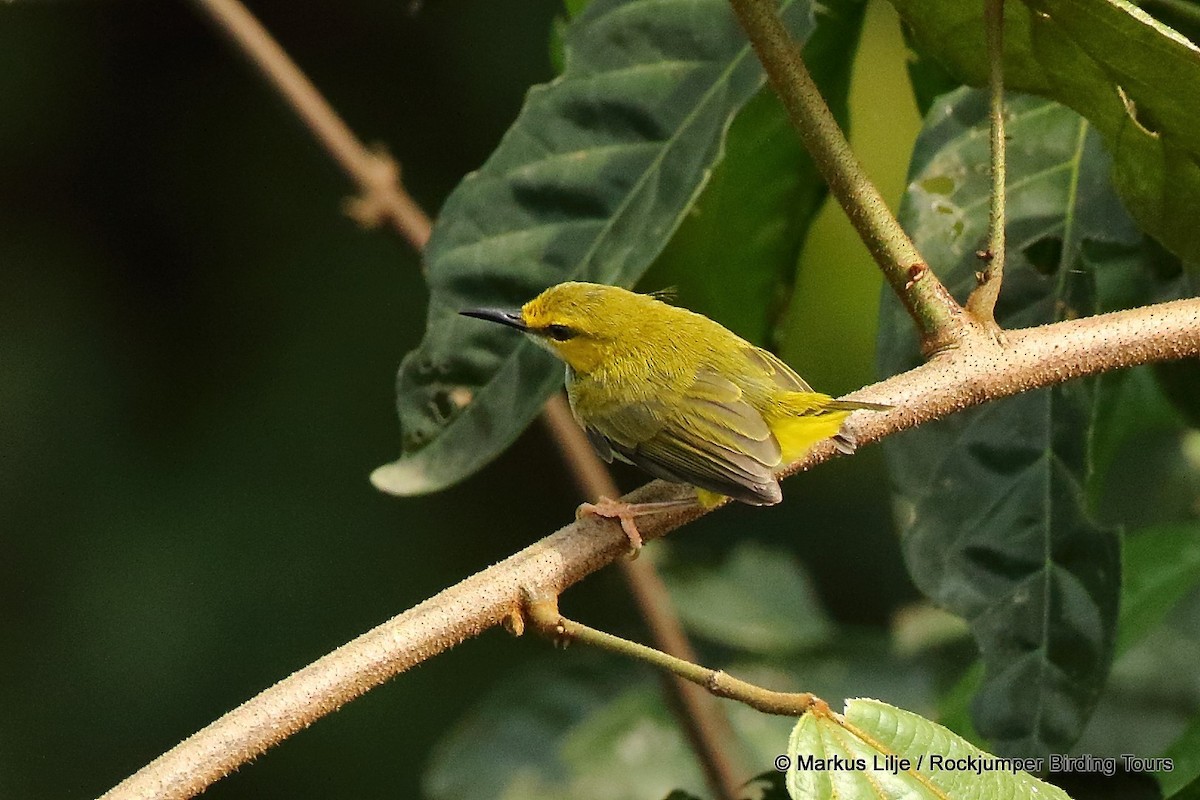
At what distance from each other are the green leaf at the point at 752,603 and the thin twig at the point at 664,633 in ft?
1.54

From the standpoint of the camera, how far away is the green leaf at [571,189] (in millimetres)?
1857

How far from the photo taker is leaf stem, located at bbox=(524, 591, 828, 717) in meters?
1.18

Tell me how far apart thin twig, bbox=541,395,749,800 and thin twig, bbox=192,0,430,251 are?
0.41 meters

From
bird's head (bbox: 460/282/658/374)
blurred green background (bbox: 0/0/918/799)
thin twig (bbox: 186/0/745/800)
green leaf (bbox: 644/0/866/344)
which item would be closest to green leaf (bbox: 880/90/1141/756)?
green leaf (bbox: 644/0/866/344)

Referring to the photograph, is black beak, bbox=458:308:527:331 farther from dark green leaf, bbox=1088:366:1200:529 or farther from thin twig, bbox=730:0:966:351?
dark green leaf, bbox=1088:366:1200:529

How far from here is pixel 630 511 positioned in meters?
1.39

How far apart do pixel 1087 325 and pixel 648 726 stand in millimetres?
1658

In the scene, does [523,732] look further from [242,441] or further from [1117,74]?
[1117,74]

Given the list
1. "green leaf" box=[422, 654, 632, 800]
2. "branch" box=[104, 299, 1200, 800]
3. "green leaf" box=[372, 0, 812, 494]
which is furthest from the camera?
"green leaf" box=[422, 654, 632, 800]

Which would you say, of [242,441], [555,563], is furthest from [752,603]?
[555,563]

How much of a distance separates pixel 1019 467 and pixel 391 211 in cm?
111

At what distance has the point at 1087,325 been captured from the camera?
1.39 meters

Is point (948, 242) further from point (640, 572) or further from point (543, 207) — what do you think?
point (640, 572)

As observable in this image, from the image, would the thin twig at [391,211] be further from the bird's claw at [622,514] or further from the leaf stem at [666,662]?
the leaf stem at [666,662]
